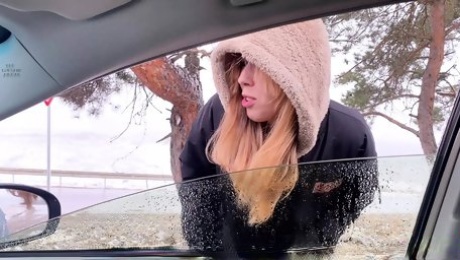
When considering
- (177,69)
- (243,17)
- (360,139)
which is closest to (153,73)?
(177,69)

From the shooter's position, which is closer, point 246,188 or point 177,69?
point 246,188

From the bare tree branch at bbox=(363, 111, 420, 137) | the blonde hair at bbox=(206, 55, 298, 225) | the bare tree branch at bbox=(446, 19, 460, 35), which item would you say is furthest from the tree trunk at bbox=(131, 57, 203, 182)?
the bare tree branch at bbox=(446, 19, 460, 35)

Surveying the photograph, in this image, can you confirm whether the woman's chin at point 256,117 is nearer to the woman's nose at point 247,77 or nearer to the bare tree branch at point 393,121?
the woman's nose at point 247,77

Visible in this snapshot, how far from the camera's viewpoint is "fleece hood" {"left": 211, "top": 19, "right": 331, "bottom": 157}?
5.63 ft

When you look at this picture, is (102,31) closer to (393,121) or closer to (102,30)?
(102,30)

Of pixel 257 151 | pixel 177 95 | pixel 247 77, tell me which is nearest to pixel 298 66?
pixel 247 77

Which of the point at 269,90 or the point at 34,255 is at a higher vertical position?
the point at 269,90

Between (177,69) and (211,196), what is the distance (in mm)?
862

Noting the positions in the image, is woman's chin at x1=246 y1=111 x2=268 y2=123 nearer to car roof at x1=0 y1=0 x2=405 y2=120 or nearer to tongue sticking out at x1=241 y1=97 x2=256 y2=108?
tongue sticking out at x1=241 y1=97 x2=256 y2=108

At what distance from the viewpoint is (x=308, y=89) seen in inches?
73.3

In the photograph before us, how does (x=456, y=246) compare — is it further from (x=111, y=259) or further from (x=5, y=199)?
(x=5, y=199)

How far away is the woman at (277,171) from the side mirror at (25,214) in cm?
41

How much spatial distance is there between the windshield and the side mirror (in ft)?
0.09

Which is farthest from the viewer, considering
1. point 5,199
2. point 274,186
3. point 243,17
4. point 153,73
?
point 153,73
